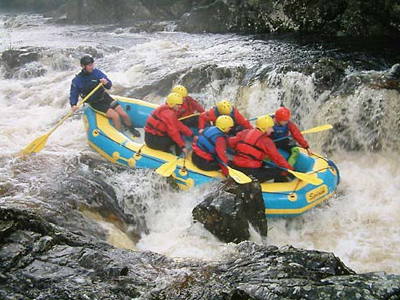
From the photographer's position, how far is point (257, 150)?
5637mm

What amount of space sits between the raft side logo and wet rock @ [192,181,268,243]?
88 cm

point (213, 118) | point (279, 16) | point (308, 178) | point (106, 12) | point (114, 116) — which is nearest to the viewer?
point (308, 178)

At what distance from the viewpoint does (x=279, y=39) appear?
1193cm

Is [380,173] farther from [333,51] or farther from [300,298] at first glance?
[300,298]

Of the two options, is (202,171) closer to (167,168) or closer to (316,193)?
(167,168)

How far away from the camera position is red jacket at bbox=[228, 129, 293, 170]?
558 cm

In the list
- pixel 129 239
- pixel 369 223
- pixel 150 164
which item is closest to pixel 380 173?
pixel 369 223

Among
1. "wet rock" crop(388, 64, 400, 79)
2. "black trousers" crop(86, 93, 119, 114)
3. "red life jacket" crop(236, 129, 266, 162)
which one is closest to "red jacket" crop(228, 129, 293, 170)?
"red life jacket" crop(236, 129, 266, 162)

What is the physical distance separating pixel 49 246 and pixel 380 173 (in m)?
5.49

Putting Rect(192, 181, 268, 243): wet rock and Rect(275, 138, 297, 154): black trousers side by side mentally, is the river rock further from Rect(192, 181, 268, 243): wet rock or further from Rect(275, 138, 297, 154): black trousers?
Rect(275, 138, 297, 154): black trousers

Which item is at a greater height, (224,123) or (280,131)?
(224,123)

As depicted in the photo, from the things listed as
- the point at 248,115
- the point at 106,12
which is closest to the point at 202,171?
the point at 248,115

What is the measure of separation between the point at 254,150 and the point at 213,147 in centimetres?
57

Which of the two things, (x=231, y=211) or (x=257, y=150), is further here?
(x=257, y=150)
